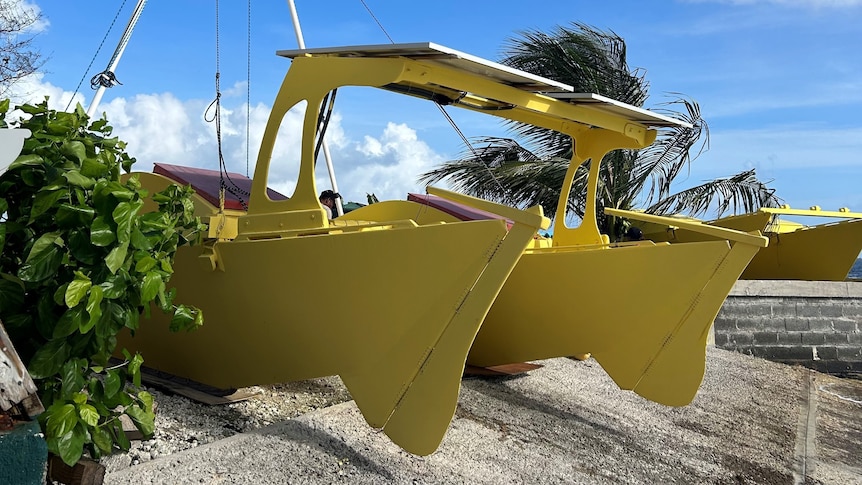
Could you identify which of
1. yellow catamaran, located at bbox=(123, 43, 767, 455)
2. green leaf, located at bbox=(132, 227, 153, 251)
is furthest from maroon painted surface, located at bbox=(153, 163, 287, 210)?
green leaf, located at bbox=(132, 227, 153, 251)

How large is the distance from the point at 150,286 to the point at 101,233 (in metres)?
0.26

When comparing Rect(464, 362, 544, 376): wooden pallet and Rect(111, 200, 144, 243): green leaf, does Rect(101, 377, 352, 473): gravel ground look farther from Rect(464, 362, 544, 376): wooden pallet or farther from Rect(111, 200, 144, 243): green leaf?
Rect(111, 200, 144, 243): green leaf

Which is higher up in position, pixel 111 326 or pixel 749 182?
pixel 749 182

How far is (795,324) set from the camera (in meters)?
11.4

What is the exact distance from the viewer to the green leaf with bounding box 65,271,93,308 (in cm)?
262

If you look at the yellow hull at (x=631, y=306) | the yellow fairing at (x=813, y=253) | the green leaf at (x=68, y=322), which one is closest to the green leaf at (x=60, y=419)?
the green leaf at (x=68, y=322)

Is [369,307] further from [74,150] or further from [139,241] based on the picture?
[74,150]

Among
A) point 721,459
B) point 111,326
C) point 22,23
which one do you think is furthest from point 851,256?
point 22,23

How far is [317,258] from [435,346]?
87 cm

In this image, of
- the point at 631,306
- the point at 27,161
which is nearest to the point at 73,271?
the point at 27,161

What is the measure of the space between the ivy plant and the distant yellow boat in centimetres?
1084

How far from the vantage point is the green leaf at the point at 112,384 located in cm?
298

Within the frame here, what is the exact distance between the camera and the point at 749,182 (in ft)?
50.5

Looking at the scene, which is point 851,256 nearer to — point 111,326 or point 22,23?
point 111,326
